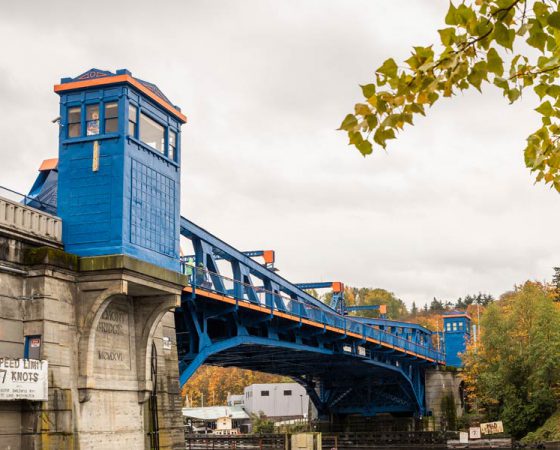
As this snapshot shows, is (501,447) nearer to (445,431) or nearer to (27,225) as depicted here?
(445,431)

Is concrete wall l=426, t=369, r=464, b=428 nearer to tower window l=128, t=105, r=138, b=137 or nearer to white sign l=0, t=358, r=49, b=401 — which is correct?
tower window l=128, t=105, r=138, b=137

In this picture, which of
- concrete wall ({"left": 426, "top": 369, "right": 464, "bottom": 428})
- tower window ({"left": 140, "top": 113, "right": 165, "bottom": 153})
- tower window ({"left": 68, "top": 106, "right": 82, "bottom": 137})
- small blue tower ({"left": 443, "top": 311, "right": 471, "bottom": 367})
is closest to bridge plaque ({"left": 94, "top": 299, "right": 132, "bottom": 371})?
tower window ({"left": 140, "top": 113, "right": 165, "bottom": 153})

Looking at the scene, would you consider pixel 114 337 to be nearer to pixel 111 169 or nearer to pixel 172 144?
pixel 111 169

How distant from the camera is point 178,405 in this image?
95.2 ft

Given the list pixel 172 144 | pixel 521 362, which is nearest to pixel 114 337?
pixel 172 144

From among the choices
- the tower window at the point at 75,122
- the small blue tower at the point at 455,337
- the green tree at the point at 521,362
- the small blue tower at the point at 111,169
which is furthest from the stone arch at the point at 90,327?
the small blue tower at the point at 455,337

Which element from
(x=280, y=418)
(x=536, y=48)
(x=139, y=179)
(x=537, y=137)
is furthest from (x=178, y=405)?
(x=280, y=418)

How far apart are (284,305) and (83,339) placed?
85.3 ft

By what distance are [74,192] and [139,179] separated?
2.04m

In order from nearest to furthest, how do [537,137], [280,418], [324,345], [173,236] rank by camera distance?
1. [537,137]
2. [173,236]
3. [324,345]
4. [280,418]

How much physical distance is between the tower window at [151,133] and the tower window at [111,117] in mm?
1129

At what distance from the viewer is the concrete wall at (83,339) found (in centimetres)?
2211

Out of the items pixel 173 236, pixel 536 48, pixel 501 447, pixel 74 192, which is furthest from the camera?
pixel 501 447

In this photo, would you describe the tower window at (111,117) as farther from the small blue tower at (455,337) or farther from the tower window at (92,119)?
the small blue tower at (455,337)
